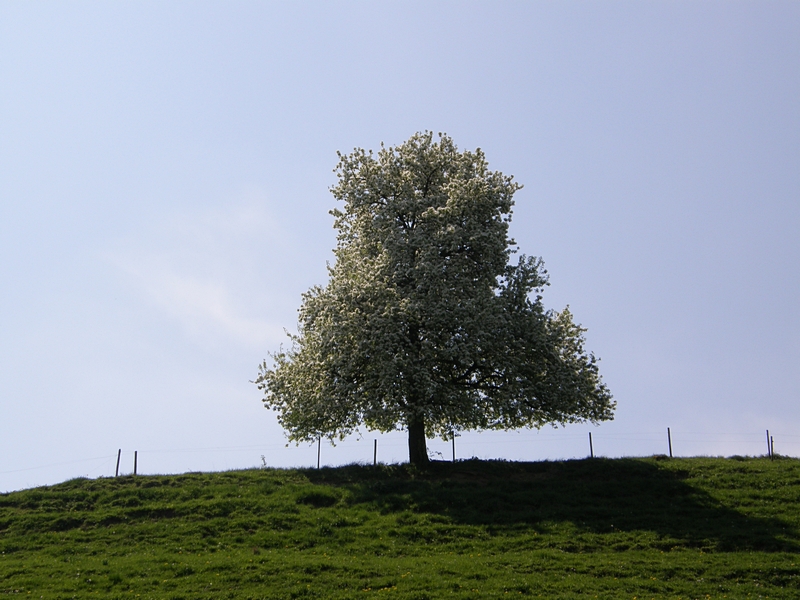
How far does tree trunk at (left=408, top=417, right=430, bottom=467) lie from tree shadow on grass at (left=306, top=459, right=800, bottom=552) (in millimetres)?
668

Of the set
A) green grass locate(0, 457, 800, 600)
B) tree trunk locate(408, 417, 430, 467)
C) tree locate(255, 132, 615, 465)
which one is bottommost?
green grass locate(0, 457, 800, 600)

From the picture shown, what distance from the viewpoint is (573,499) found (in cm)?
3262

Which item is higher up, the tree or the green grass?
the tree

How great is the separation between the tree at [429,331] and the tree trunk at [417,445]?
0.08 m

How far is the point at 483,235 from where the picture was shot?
3878 cm

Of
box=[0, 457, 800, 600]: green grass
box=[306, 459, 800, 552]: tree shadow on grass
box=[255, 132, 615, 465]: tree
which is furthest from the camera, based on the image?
box=[255, 132, 615, 465]: tree

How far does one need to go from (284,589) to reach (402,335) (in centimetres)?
1659

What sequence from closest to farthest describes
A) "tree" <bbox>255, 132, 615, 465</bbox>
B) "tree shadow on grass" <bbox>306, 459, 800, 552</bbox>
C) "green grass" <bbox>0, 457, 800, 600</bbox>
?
1. "green grass" <bbox>0, 457, 800, 600</bbox>
2. "tree shadow on grass" <bbox>306, 459, 800, 552</bbox>
3. "tree" <bbox>255, 132, 615, 465</bbox>

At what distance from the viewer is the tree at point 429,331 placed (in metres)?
36.9

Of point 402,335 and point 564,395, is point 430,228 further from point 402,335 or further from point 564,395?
point 564,395

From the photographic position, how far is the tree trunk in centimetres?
3878

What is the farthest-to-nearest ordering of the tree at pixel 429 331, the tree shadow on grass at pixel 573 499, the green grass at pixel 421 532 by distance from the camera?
1. the tree at pixel 429 331
2. the tree shadow on grass at pixel 573 499
3. the green grass at pixel 421 532

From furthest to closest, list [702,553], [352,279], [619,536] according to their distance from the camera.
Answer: [352,279], [619,536], [702,553]

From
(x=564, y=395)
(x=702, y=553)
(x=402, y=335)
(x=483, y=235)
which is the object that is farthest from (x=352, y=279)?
(x=702, y=553)
